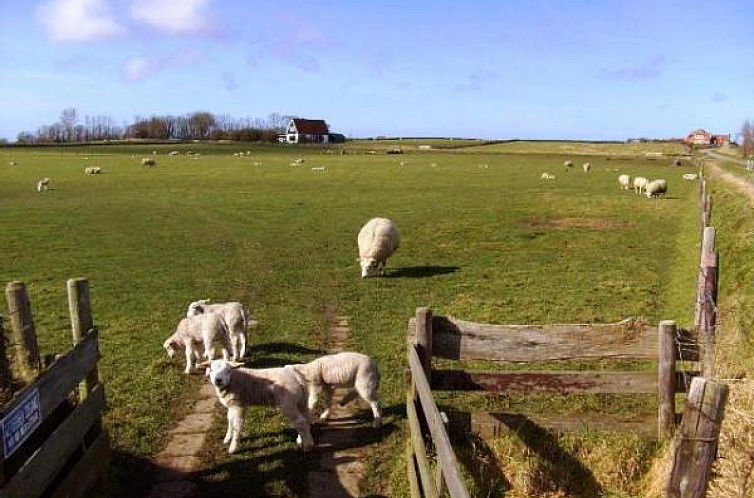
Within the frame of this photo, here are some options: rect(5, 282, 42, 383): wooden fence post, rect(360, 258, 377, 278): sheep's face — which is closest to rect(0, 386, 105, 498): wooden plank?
rect(5, 282, 42, 383): wooden fence post

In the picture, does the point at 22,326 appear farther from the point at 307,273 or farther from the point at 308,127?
the point at 308,127

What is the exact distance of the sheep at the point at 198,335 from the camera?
40.1 ft

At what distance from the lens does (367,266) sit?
70.3 feet

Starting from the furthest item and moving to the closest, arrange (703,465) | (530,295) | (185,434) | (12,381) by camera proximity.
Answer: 1. (530,295)
2. (185,434)
3. (12,381)
4. (703,465)

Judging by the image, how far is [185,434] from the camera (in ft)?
32.2

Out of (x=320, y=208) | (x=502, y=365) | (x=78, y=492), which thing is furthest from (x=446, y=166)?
(x=78, y=492)

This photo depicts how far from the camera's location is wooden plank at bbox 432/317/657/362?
26.8 ft

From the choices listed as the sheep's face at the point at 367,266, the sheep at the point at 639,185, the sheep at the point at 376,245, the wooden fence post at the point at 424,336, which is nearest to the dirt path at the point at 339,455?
the wooden fence post at the point at 424,336

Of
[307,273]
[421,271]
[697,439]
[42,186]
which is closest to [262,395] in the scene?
[697,439]

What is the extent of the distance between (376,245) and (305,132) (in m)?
177

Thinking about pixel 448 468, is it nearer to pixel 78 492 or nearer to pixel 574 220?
pixel 78 492

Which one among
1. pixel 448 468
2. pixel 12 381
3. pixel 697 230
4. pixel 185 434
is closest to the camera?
pixel 448 468

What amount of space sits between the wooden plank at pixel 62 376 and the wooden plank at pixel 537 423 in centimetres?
451

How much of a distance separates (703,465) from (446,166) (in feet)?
254
